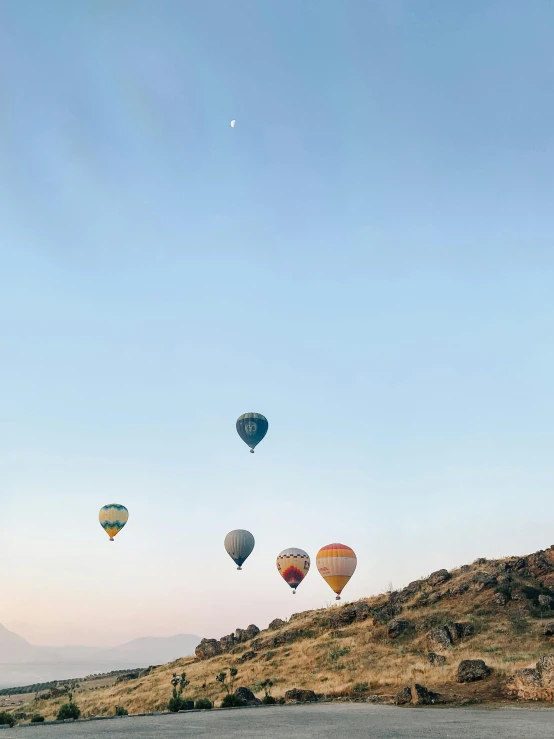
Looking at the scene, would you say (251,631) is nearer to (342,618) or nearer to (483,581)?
(342,618)

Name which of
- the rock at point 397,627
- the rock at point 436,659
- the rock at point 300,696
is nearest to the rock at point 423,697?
the rock at point 300,696

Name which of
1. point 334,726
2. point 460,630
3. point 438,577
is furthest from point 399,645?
point 334,726

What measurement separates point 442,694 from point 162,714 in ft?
46.4

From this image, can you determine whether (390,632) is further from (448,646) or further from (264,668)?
(264,668)

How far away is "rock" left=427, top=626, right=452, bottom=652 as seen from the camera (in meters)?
49.7

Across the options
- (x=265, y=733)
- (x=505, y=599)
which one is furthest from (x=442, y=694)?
(x=505, y=599)

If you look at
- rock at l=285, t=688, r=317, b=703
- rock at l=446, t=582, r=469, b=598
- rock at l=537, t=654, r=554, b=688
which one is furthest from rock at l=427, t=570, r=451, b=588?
rock at l=537, t=654, r=554, b=688

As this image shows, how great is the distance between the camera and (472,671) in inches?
1396

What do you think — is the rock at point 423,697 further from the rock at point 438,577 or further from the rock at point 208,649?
the rock at point 208,649

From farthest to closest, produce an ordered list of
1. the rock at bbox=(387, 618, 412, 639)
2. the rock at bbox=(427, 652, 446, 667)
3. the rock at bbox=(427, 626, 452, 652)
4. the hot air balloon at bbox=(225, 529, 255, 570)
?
the hot air balloon at bbox=(225, 529, 255, 570) → the rock at bbox=(387, 618, 412, 639) → the rock at bbox=(427, 626, 452, 652) → the rock at bbox=(427, 652, 446, 667)

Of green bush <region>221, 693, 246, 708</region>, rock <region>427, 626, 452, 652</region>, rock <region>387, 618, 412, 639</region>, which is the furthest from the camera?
rock <region>387, 618, 412, 639</region>

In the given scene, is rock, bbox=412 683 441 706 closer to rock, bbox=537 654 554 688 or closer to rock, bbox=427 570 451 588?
rock, bbox=537 654 554 688

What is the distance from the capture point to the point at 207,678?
189 ft

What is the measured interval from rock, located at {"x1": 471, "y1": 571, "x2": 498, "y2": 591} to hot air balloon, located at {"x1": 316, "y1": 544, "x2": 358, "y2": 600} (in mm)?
13625
